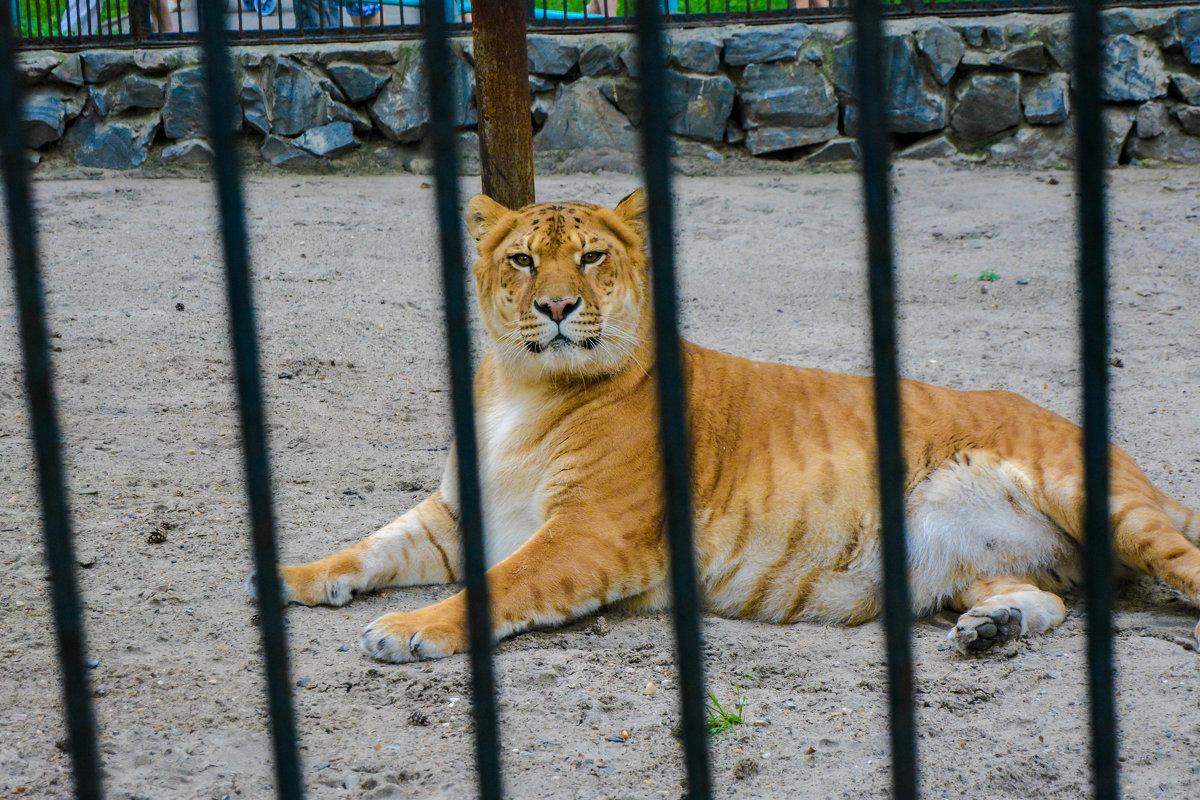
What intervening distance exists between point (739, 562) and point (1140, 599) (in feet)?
3.98

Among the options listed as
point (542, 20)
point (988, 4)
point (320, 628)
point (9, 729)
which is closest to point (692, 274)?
point (542, 20)

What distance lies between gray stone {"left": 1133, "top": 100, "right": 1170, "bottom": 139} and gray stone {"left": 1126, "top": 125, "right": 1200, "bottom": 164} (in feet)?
0.18

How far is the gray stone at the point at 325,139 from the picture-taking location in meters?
9.77

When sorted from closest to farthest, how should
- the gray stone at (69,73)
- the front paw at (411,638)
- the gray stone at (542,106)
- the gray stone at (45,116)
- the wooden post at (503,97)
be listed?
the front paw at (411,638), the wooden post at (503,97), the gray stone at (45,116), the gray stone at (69,73), the gray stone at (542,106)

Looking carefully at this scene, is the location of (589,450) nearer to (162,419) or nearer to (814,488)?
(814,488)

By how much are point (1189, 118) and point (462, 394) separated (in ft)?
31.6

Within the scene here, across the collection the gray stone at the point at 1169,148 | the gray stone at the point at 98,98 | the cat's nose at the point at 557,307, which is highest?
the gray stone at the point at 98,98

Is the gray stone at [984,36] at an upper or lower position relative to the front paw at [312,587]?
upper

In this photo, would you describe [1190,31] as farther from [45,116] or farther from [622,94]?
[45,116]

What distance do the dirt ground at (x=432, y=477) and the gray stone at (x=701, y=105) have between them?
1.65 ft

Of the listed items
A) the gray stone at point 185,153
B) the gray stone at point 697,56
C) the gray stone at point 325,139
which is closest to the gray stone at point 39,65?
the gray stone at point 185,153

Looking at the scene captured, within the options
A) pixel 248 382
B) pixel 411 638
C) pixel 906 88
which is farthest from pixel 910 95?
pixel 248 382

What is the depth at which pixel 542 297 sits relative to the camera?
148 inches

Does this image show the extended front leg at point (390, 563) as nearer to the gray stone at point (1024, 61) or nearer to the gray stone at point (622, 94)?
the gray stone at point (622, 94)
